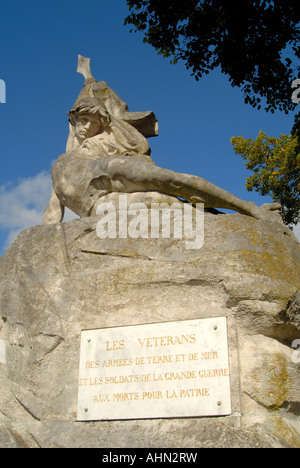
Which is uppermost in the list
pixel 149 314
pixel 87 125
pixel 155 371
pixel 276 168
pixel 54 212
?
pixel 276 168

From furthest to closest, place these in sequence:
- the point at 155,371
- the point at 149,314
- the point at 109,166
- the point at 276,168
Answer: the point at 276,168, the point at 109,166, the point at 149,314, the point at 155,371

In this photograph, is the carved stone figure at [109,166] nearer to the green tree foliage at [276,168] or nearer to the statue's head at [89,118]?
the statue's head at [89,118]

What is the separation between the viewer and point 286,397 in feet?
11.0

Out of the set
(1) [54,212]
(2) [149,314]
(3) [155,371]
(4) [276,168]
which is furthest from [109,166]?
(4) [276,168]

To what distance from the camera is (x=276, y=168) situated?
12586mm

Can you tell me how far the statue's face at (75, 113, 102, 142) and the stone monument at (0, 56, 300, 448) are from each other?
1.38 meters

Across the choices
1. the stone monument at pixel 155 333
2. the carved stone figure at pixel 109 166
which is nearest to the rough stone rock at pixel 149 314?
the stone monument at pixel 155 333

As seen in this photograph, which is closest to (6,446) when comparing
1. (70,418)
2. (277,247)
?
(70,418)

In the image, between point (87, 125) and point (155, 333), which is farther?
point (87, 125)

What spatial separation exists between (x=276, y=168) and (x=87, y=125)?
26.2 feet

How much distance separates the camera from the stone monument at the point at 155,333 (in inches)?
132

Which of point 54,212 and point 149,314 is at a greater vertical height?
point 54,212

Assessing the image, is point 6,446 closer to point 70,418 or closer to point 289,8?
point 70,418

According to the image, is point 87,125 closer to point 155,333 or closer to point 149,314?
point 149,314
